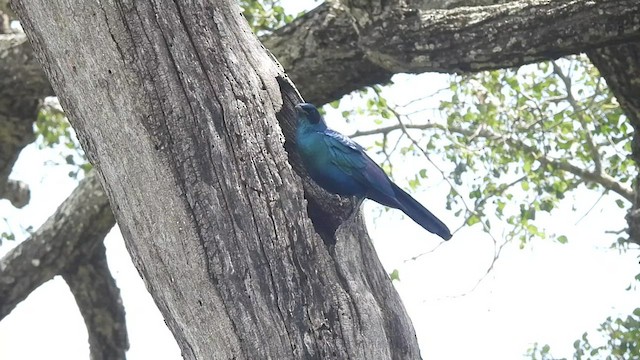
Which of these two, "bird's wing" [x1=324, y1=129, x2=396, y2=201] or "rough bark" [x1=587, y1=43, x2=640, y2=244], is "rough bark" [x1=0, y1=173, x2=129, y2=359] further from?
"rough bark" [x1=587, y1=43, x2=640, y2=244]

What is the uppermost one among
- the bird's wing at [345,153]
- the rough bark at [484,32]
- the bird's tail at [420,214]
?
the rough bark at [484,32]

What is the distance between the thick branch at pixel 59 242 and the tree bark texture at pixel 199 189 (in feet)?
7.34

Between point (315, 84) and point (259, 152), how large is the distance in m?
1.73

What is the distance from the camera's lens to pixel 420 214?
12.3 ft

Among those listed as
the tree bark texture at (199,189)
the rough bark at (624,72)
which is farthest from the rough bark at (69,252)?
the rough bark at (624,72)

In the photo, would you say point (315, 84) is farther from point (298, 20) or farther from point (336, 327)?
point (336, 327)

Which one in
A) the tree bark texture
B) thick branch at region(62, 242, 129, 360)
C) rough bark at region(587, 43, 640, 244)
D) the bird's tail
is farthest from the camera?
thick branch at region(62, 242, 129, 360)

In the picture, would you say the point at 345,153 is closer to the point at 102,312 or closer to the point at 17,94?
the point at 17,94

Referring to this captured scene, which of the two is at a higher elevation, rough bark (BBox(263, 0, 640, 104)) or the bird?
rough bark (BBox(263, 0, 640, 104))

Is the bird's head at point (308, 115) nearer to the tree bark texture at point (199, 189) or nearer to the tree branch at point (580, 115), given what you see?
the tree bark texture at point (199, 189)

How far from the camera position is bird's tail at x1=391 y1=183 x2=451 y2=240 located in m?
3.73

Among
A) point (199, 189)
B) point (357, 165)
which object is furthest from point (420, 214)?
point (199, 189)

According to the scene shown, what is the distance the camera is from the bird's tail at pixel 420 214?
12.2ft

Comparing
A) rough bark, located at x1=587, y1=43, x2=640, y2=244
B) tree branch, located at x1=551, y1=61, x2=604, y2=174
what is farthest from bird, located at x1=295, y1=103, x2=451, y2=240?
tree branch, located at x1=551, y1=61, x2=604, y2=174
